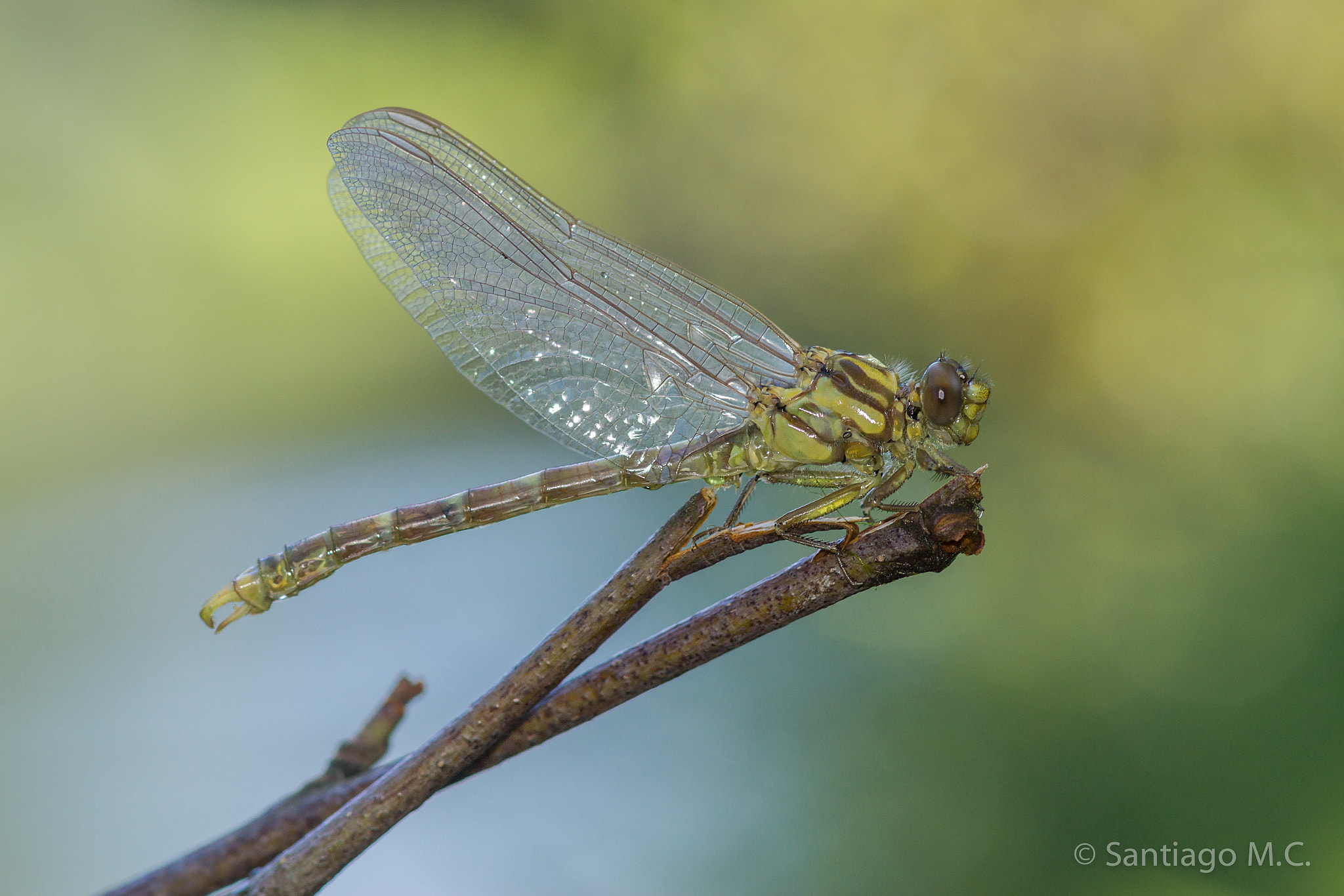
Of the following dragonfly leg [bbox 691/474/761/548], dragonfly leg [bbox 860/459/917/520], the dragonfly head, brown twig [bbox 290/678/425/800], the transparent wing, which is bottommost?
brown twig [bbox 290/678/425/800]

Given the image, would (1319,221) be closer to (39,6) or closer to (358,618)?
(358,618)

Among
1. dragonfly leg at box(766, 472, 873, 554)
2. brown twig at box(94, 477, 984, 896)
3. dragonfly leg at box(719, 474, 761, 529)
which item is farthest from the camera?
dragonfly leg at box(719, 474, 761, 529)

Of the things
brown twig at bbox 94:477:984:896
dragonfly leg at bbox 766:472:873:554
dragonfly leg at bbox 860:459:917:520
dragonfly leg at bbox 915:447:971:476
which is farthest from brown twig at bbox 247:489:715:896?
Result: dragonfly leg at bbox 915:447:971:476

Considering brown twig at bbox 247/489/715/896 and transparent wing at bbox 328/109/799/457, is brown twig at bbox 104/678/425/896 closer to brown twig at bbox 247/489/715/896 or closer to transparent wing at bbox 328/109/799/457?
brown twig at bbox 247/489/715/896

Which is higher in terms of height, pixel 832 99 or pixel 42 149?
pixel 832 99

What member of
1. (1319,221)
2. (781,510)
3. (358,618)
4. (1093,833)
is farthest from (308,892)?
(1319,221)

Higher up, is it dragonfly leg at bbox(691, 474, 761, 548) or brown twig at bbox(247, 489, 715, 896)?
dragonfly leg at bbox(691, 474, 761, 548)
